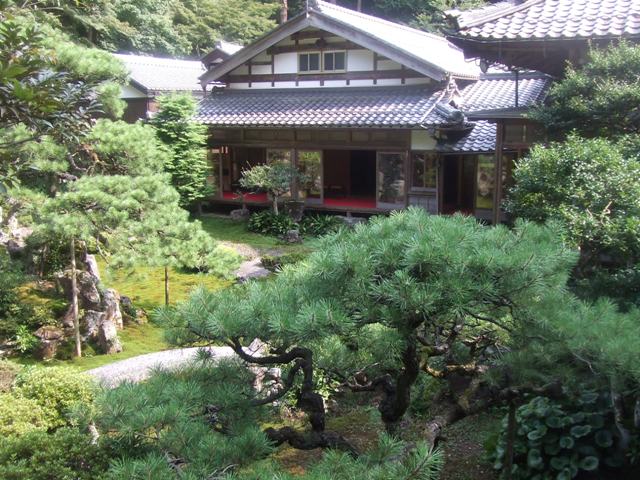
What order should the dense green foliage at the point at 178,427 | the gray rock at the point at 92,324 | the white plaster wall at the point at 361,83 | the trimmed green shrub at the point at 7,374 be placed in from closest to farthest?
the dense green foliage at the point at 178,427, the trimmed green shrub at the point at 7,374, the gray rock at the point at 92,324, the white plaster wall at the point at 361,83

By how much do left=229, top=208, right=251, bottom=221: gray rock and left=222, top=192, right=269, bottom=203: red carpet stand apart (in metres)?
0.38

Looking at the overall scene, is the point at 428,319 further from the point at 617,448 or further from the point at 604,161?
the point at 604,161

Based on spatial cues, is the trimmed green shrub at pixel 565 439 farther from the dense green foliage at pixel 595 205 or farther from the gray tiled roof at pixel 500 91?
the gray tiled roof at pixel 500 91

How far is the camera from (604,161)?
5.82 metres

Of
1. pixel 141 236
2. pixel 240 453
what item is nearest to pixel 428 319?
pixel 240 453

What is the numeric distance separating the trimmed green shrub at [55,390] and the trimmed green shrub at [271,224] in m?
10.2

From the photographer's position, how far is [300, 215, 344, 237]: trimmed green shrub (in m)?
16.5

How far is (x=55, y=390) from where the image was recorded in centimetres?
614

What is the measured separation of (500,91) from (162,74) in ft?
42.0

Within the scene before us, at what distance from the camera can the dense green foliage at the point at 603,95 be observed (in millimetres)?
7453

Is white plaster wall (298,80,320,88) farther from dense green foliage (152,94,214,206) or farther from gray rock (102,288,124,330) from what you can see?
gray rock (102,288,124,330)

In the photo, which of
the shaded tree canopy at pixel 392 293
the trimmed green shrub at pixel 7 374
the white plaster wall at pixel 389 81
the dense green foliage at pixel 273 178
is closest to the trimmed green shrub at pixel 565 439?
the shaded tree canopy at pixel 392 293

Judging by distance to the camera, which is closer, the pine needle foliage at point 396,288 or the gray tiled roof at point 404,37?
the pine needle foliage at point 396,288

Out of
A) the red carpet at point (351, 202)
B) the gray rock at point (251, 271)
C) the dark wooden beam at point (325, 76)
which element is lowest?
the gray rock at point (251, 271)
